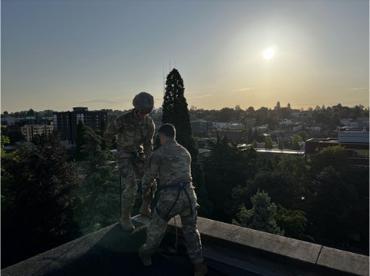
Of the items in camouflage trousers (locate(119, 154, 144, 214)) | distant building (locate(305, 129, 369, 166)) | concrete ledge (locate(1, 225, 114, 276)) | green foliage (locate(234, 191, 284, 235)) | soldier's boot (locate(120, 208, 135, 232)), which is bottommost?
green foliage (locate(234, 191, 284, 235))

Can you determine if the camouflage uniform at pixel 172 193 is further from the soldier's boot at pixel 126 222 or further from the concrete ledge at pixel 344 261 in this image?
the concrete ledge at pixel 344 261

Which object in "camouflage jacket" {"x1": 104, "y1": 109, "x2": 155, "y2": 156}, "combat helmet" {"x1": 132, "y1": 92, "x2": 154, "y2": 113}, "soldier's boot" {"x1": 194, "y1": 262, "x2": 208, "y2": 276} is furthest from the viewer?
"camouflage jacket" {"x1": 104, "y1": 109, "x2": 155, "y2": 156}

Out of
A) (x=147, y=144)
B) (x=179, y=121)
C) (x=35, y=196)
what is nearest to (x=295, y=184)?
(x=179, y=121)

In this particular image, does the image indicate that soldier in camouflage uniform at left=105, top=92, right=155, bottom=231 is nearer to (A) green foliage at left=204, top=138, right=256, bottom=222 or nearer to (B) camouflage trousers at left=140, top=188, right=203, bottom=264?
(B) camouflage trousers at left=140, top=188, right=203, bottom=264

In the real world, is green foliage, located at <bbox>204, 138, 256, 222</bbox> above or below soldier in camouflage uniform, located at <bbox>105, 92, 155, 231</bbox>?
below

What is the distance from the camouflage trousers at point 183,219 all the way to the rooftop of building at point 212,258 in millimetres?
363

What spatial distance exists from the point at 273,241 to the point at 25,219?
11847mm

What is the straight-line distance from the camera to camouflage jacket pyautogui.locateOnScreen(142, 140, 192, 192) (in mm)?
3818

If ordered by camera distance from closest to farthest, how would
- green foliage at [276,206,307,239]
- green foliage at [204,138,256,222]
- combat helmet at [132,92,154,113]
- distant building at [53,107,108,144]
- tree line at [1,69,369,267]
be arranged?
combat helmet at [132,92,154,113]
tree line at [1,69,369,267]
green foliage at [276,206,307,239]
green foliage at [204,138,256,222]
distant building at [53,107,108,144]

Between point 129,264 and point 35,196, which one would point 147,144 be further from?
point 35,196

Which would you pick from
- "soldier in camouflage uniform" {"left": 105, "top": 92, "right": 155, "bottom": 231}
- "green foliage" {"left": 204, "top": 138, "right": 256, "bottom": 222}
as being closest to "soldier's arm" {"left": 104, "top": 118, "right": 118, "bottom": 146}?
"soldier in camouflage uniform" {"left": 105, "top": 92, "right": 155, "bottom": 231}

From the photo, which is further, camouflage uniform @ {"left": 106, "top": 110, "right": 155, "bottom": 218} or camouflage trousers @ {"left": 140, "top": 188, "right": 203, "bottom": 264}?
camouflage uniform @ {"left": 106, "top": 110, "right": 155, "bottom": 218}

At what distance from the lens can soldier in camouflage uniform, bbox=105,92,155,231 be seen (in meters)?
4.64

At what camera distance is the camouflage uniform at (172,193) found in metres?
3.80
